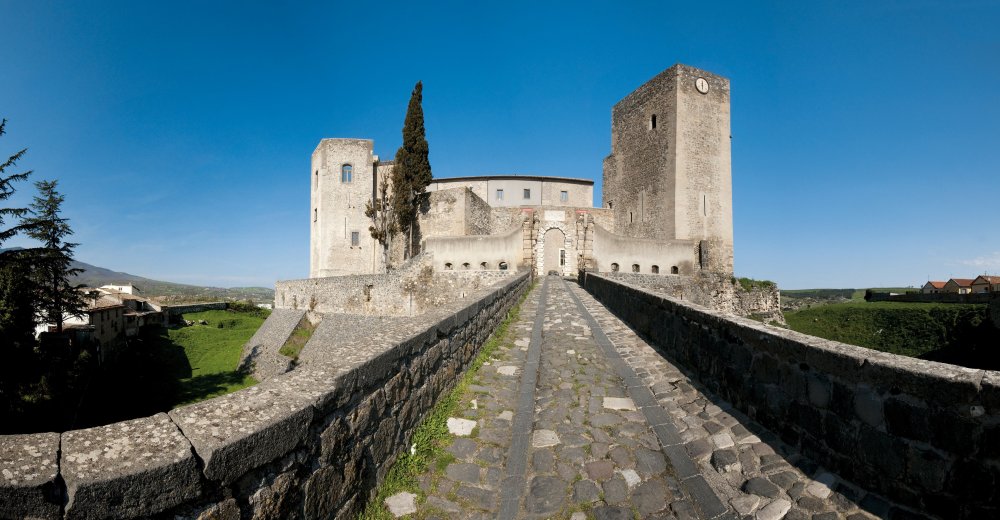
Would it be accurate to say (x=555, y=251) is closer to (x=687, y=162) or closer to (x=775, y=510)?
(x=687, y=162)

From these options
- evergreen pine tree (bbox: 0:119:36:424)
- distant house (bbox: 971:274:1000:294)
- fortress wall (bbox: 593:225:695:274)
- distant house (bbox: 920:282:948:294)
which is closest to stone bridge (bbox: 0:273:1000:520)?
evergreen pine tree (bbox: 0:119:36:424)

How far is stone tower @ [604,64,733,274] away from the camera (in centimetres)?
2781

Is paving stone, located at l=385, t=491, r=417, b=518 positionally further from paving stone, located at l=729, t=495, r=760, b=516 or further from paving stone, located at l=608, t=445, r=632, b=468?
paving stone, located at l=729, t=495, r=760, b=516

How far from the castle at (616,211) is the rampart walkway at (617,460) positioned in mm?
18571

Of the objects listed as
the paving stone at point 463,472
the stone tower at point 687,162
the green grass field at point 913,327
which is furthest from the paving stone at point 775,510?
the stone tower at point 687,162

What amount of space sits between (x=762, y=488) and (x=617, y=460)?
1.04 m

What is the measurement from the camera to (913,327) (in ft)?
58.1

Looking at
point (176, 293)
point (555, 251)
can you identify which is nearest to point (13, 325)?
point (555, 251)

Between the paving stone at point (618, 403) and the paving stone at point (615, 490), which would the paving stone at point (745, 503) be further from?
the paving stone at point (618, 403)

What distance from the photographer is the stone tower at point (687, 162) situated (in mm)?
27812

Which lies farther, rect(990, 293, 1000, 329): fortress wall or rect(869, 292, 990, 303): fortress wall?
rect(869, 292, 990, 303): fortress wall

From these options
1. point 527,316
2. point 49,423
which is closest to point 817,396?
point 527,316

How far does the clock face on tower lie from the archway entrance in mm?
13670

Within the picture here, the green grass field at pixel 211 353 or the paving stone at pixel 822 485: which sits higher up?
the paving stone at pixel 822 485
